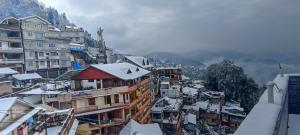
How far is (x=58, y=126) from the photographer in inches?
702

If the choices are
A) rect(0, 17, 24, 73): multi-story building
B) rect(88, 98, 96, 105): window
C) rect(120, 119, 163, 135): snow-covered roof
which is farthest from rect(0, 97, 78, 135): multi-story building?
rect(0, 17, 24, 73): multi-story building

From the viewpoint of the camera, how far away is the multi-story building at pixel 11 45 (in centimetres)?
3912

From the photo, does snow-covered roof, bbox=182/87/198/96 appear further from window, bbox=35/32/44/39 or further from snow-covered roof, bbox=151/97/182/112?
window, bbox=35/32/44/39

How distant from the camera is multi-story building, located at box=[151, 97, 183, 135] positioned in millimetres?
32781

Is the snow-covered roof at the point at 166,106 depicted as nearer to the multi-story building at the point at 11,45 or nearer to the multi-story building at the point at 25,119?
the multi-story building at the point at 25,119

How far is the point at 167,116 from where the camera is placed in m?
34.5

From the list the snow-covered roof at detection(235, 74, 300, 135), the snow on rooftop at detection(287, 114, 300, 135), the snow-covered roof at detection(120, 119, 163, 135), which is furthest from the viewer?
the snow-covered roof at detection(120, 119, 163, 135)

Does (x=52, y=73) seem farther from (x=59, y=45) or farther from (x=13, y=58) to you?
(x=13, y=58)

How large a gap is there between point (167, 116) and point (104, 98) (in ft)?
31.9

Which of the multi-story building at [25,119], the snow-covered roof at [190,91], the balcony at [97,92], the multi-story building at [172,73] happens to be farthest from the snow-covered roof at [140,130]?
the multi-story building at [172,73]

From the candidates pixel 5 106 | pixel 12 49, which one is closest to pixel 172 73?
pixel 12 49

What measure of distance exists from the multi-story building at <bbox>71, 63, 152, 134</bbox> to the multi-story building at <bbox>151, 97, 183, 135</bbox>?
13.3 feet

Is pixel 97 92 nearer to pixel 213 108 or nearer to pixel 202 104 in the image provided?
pixel 202 104

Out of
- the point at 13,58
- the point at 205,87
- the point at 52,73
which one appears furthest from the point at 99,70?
the point at 205,87
